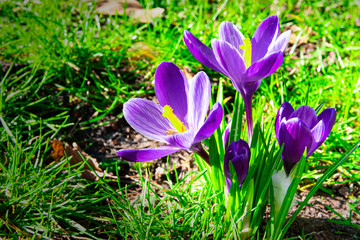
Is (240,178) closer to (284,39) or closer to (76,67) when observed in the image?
→ (284,39)

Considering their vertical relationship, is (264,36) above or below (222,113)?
above

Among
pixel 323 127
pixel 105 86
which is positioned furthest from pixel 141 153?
pixel 105 86

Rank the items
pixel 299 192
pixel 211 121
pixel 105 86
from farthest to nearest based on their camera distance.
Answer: pixel 105 86, pixel 299 192, pixel 211 121

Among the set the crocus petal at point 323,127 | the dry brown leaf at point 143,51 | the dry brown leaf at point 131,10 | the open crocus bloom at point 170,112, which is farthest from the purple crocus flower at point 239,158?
the dry brown leaf at point 131,10

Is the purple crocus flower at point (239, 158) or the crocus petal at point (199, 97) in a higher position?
the crocus petal at point (199, 97)

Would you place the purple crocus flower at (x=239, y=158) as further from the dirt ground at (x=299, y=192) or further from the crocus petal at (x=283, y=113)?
the dirt ground at (x=299, y=192)

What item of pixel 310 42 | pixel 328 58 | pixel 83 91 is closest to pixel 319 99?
pixel 328 58

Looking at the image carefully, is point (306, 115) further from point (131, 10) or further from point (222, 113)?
point (131, 10)
